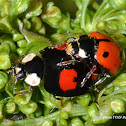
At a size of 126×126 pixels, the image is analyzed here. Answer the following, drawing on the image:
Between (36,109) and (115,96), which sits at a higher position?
(115,96)

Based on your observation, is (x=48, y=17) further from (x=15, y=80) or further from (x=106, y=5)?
(x=15, y=80)

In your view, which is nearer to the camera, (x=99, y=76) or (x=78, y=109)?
(x=78, y=109)

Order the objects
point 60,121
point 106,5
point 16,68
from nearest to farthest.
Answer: point 60,121 → point 16,68 → point 106,5

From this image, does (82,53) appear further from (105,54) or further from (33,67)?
(33,67)

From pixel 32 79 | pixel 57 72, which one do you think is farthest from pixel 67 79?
pixel 32 79

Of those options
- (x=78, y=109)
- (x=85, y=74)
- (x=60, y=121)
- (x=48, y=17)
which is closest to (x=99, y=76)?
(x=85, y=74)

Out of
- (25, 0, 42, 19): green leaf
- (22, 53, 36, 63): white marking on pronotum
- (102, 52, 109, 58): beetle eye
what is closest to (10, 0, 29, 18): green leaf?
(25, 0, 42, 19): green leaf

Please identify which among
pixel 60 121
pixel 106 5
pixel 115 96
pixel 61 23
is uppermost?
pixel 106 5

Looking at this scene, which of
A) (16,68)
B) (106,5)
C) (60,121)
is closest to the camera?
(60,121)
